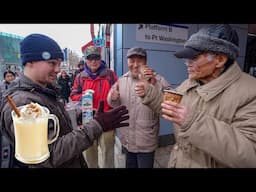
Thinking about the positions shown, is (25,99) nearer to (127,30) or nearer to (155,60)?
(127,30)

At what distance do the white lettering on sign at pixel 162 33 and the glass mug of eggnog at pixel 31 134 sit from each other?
2.48 meters

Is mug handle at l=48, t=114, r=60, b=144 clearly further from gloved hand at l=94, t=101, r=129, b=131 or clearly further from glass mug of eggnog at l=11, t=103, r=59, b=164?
gloved hand at l=94, t=101, r=129, b=131

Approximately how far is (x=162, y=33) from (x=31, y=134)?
2919mm

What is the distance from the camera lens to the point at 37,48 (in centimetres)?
108

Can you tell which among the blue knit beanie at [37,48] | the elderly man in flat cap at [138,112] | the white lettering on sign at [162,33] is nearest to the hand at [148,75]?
the elderly man in flat cap at [138,112]

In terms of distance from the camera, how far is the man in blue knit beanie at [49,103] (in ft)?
3.14

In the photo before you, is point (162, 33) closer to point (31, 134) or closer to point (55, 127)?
point (55, 127)

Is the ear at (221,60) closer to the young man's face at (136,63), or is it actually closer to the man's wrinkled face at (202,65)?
the man's wrinkled face at (202,65)

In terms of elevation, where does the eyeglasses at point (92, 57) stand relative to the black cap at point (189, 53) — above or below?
below

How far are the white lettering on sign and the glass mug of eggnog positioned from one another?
8.13 ft

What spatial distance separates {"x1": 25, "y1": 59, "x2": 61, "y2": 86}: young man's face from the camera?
1.08 m

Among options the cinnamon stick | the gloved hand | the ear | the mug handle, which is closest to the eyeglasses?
the gloved hand

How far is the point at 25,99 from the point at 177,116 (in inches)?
32.5

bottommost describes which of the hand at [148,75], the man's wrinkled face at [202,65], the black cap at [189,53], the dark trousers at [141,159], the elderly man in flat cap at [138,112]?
the dark trousers at [141,159]
